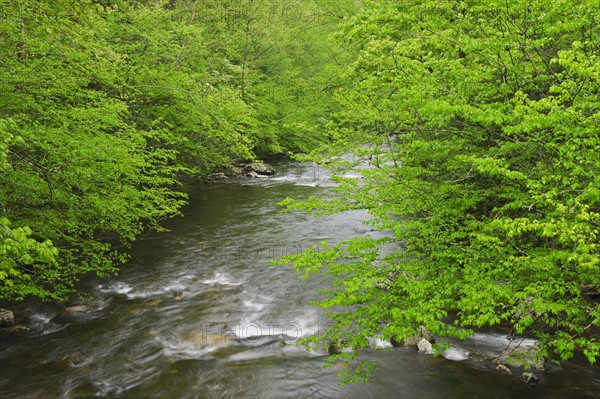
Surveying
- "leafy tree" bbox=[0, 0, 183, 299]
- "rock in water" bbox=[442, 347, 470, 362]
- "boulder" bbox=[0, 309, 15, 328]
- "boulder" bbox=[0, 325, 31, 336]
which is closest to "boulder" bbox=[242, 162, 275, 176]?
"leafy tree" bbox=[0, 0, 183, 299]

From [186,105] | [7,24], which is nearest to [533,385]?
[7,24]

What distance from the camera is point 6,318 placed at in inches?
393

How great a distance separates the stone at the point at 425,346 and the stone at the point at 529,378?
1.85 meters

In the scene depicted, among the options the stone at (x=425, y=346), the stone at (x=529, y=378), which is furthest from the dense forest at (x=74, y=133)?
the stone at (x=529, y=378)

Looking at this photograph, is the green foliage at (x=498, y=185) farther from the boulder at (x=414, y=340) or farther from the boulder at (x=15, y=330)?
the boulder at (x=15, y=330)

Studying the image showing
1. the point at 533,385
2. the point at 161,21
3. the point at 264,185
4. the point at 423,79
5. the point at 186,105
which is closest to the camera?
the point at 423,79

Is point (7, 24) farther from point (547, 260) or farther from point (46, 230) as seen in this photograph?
point (547, 260)

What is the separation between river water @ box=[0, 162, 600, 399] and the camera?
25.8ft

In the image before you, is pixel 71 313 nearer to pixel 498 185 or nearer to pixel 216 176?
pixel 498 185

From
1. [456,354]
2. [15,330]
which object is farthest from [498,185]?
[15,330]

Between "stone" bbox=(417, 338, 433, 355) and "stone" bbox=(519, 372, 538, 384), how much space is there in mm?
1854

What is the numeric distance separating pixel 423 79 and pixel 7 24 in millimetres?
8007

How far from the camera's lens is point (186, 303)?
11.6m

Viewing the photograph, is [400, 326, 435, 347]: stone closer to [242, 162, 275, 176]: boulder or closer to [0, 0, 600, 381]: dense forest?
[0, 0, 600, 381]: dense forest
